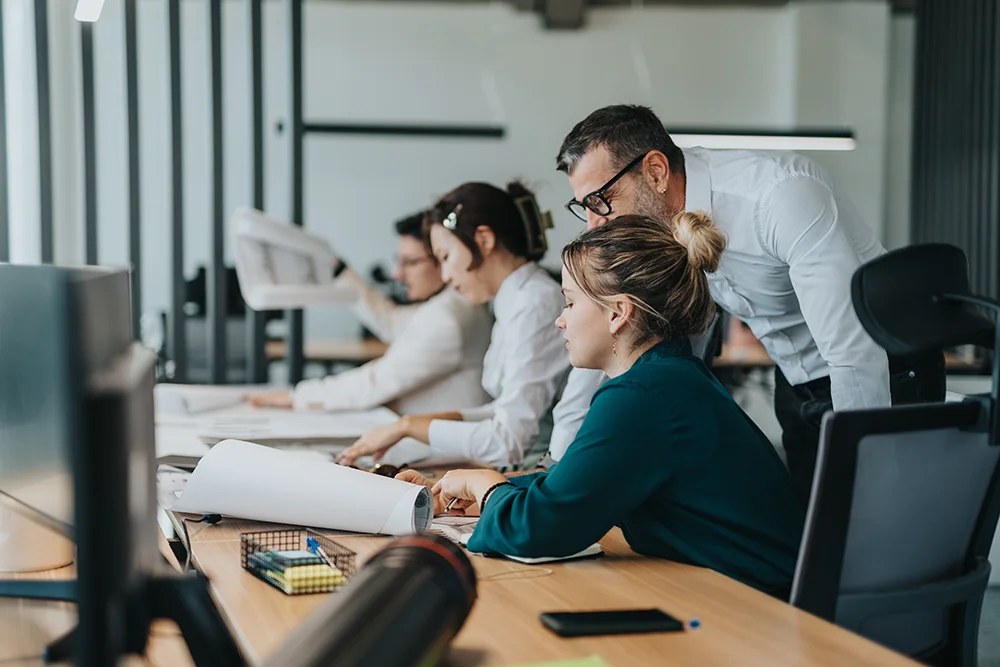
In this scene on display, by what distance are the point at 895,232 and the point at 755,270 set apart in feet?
21.5

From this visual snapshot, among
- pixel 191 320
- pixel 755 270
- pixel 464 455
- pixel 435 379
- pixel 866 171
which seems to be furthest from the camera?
pixel 866 171

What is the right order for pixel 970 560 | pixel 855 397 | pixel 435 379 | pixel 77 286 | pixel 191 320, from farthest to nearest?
pixel 191 320, pixel 435 379, pixel 855 397, pixel 970 560, pixel 77 286

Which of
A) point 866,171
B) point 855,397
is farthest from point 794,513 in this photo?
point 866,171

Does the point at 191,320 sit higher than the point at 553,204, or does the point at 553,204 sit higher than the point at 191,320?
the point at 553,204

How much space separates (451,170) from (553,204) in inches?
34.1

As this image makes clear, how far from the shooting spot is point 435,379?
3203mm

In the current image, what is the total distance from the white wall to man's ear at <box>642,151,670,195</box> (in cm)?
547

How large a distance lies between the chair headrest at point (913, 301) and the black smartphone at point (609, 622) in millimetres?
411

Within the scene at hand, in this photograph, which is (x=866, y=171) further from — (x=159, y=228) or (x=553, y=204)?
(x=159, y=228)

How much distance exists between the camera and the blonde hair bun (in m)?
1.70

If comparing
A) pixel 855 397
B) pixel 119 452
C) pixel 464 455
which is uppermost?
pixel 119 452

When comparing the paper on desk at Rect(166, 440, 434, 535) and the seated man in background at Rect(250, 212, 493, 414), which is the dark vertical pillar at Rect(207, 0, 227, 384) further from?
A: the paper on desk at Rect(166, 440, 434, 535)

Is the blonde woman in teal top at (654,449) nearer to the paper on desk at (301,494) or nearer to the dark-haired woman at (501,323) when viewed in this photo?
the paper on desk at (301,494)

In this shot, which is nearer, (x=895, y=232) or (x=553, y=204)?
(x=553, y=204)
